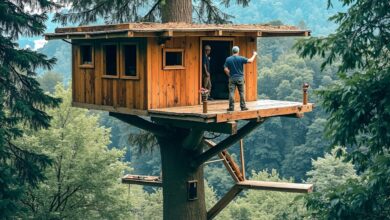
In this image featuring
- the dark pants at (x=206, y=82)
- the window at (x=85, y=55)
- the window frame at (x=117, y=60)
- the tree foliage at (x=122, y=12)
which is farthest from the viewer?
the tree foliage at (x=122, y=12)

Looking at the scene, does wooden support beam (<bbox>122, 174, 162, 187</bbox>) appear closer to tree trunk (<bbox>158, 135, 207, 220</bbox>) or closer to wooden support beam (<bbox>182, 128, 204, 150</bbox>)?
tree trunk (<bbox>158, 135, 207, 220</bbox>)

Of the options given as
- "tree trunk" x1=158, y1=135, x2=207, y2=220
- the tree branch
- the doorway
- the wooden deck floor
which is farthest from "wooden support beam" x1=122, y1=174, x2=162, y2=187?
the wooden deck floor

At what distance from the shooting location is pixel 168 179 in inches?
597

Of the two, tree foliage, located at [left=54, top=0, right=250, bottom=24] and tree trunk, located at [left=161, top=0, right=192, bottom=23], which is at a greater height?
tree foliage, located at [left=54, top=0, right=250, bottom=24]

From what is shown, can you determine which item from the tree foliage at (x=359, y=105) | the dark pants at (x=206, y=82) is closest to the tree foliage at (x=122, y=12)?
the dark pants at (x=206, y=82)

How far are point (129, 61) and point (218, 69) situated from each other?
3.90 meters

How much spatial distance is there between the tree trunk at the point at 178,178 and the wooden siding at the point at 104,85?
70.7 inches

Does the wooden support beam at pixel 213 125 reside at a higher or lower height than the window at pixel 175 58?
lower

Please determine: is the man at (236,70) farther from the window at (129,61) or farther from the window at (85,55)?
the window at (85,55)

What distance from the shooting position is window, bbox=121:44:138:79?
13.8 m

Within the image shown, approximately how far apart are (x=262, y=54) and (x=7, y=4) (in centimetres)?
9607

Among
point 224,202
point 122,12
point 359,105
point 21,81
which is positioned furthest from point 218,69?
point 359,105

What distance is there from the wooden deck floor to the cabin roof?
4.94 feet

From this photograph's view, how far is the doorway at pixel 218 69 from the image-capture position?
16.0 metres
